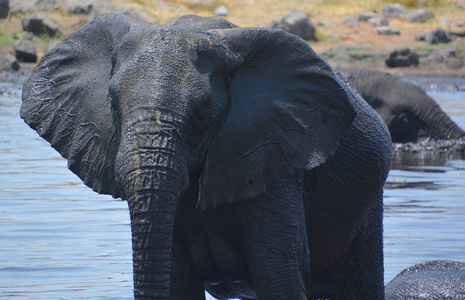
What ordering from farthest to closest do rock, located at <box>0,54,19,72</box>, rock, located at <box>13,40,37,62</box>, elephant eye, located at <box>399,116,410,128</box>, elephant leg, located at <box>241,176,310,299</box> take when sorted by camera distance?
rock, located at <box>13,40,37,62</box> < rock, located at <box>0,54,19,72</box> < elephant eye, located at <box>399,116,410,128</box> < elephant leg, located at <box>241,176,310,299</box>

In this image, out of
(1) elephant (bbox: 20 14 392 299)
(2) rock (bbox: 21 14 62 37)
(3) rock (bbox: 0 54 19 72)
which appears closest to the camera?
(1) elephant (bbox: 20 14 392 299)

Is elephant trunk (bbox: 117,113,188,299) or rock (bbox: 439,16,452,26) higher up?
elephant trunk (bbox: 117,113,188,299)

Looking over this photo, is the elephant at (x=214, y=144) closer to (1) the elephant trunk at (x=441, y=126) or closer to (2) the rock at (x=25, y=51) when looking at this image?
(1) the elephant trunk at (x=441, y=126)

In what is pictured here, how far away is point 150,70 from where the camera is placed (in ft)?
12.7

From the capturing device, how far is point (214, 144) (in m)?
4.14

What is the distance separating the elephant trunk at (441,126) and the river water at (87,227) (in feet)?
4.47

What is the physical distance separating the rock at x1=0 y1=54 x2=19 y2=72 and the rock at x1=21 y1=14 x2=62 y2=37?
12.1 ft

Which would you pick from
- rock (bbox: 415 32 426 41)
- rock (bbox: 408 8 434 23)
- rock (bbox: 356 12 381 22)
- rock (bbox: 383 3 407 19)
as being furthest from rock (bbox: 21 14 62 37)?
rock (bbox: 408 8 434 23)

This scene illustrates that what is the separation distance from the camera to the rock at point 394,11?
3944 cm

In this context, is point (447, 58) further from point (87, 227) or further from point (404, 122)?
point (87, 227)

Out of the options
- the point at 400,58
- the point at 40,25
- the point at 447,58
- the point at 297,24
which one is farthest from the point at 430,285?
the point at 297,24

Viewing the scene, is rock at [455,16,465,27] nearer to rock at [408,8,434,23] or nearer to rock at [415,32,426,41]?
rock at [408,8,434,23]

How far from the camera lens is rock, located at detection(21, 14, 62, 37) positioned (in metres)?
32.0

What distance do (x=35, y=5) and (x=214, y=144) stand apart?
32.5 m
